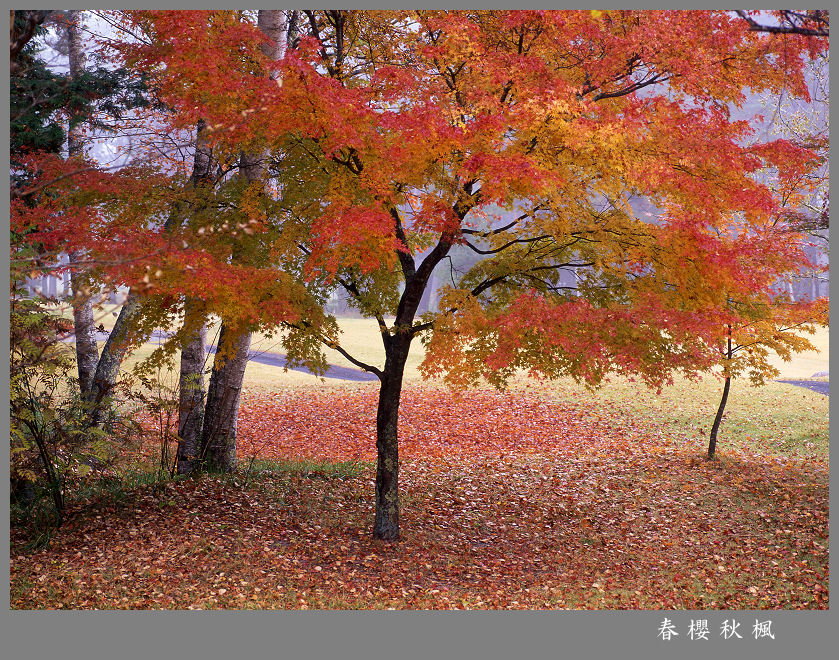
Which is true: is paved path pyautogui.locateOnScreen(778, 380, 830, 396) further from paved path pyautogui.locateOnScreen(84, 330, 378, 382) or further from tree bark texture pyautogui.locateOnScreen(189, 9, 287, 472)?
tree bark texture pyautogui.locateOnScreen(189, 9, 287, 472)

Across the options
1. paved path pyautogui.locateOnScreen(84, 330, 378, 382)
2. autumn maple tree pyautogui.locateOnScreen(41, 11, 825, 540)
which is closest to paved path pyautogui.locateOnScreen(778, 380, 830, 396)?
paved path pyautogui.locateOnScreen(84, 330, 378, 382)

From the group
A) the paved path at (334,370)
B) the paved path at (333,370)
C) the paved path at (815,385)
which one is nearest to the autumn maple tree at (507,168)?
the paved path at (815,385)

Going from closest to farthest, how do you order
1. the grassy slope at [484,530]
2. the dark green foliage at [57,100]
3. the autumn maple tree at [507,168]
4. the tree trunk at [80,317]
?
1. the autumn maple tree at [507,168]
2. the grassy slope at [484,530]
3. the dark green foliage at [57,100]
4. the tree trunk at [80,317]

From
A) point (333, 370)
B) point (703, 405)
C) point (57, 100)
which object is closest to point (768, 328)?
point (703, 405)

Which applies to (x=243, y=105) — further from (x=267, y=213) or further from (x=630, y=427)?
(x=630, y=427)

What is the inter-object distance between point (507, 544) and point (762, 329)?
5217 mm

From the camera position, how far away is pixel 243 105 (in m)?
6.64

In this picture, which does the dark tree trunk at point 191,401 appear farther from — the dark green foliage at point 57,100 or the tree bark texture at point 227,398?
the dark green foliage at point 57,100

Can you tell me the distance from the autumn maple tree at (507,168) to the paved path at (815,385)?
14.8 m

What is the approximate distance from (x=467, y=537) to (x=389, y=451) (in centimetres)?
160

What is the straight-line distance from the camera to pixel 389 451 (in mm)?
7836

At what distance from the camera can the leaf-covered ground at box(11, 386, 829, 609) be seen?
20.8ft

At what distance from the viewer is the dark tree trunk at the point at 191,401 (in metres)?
9.46

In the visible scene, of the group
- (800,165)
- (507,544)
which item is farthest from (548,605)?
(800,165)
